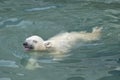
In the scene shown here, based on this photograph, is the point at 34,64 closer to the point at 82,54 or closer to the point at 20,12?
the point at 82,54

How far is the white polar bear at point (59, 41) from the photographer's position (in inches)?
344

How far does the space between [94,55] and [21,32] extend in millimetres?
2113

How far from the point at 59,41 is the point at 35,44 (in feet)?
2.03

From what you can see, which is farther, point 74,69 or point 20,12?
point 20,12

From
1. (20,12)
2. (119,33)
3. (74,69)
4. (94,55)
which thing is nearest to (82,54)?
(94,55)

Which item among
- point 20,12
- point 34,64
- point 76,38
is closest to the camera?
point 34,64

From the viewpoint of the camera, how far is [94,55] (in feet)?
27.7

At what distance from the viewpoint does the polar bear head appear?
8.70m

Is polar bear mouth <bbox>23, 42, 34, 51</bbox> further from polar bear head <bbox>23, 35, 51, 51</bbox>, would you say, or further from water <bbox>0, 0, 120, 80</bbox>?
water <bbox>0, 0, 120, 80</bbox>

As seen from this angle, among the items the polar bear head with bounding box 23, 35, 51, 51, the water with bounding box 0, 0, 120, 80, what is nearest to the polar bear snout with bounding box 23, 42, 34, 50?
the polar bear head with bounding box 23, 35, 51, 51

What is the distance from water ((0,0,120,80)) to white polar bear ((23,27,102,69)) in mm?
182

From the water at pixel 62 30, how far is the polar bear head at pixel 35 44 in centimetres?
20

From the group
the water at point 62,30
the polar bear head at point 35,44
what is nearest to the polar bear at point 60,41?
the polar bear head at point 35,44

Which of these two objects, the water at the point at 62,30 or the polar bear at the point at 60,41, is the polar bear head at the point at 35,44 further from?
the water at the point at 62,30
